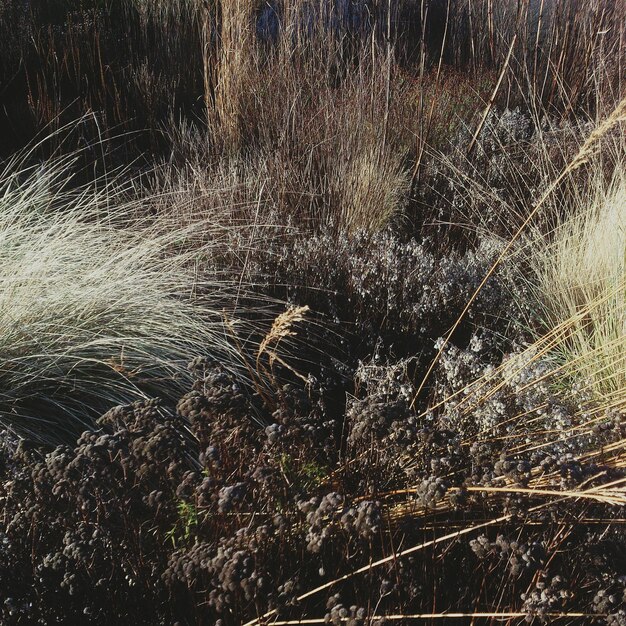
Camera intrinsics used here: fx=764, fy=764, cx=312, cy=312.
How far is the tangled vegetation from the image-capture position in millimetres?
1638

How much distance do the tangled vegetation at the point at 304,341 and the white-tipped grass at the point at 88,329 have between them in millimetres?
16

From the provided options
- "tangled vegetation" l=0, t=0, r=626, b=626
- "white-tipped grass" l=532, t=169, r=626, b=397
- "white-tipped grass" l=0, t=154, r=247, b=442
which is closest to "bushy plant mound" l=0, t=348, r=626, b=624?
"tangled vegetation" l=0, t=0, r=626, b=626

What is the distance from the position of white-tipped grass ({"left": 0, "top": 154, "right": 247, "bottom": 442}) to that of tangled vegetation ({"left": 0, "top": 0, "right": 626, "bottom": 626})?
0.02 m

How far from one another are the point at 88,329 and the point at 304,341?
88cm

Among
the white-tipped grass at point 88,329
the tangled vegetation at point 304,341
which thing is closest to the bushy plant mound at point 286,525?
the tangled vegetation at point 304,341

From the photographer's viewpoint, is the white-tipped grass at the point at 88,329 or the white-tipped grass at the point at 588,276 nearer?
the white-tipped grass at the point at 88,329

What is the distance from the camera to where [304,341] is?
3.20 meters

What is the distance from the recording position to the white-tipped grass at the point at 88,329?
8.57 feet

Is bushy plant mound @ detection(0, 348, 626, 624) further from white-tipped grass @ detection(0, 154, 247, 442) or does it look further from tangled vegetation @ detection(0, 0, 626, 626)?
white-tipped grass @ detection(0, 154, 247, 442)

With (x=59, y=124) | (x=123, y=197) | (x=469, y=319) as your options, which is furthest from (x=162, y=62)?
(x=469, y=319)

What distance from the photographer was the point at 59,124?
5207 millimetres

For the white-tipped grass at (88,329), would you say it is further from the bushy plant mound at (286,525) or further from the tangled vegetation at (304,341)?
the bushy plant mound at (286,525)

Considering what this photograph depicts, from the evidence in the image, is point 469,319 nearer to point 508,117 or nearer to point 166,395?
point 166,395

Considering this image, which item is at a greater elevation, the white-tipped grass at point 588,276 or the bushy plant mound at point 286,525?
the bushy plant mound at point 286,525
